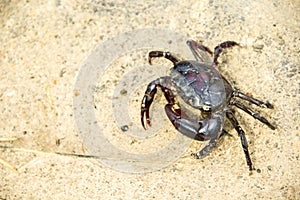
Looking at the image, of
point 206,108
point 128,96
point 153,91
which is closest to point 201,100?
point 206,108

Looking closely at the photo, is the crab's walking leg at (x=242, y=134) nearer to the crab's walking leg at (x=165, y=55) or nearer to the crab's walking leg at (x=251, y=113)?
the crab's walking leg at (x=251, y=113)

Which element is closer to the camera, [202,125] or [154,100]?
[202,125]

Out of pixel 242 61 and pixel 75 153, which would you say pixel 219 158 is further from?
pixel 75 153

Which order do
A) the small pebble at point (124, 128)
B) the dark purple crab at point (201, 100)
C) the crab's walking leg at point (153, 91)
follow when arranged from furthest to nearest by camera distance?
1. the small pebble at point (124, 128)
2. the crab's walking leg at point (153, 91)
3. the dark purple crab at point (201, 100)

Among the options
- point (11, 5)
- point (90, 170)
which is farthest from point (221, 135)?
point (11, 5)

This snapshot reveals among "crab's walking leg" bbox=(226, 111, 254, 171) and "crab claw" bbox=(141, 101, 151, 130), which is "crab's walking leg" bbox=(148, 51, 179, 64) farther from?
"crab's walking leg" bbox=(226, 111, 254, 171)

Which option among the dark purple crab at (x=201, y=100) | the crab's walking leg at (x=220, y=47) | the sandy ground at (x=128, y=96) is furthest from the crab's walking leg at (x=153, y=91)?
the crab's walking leg at (x=220, y=47)
